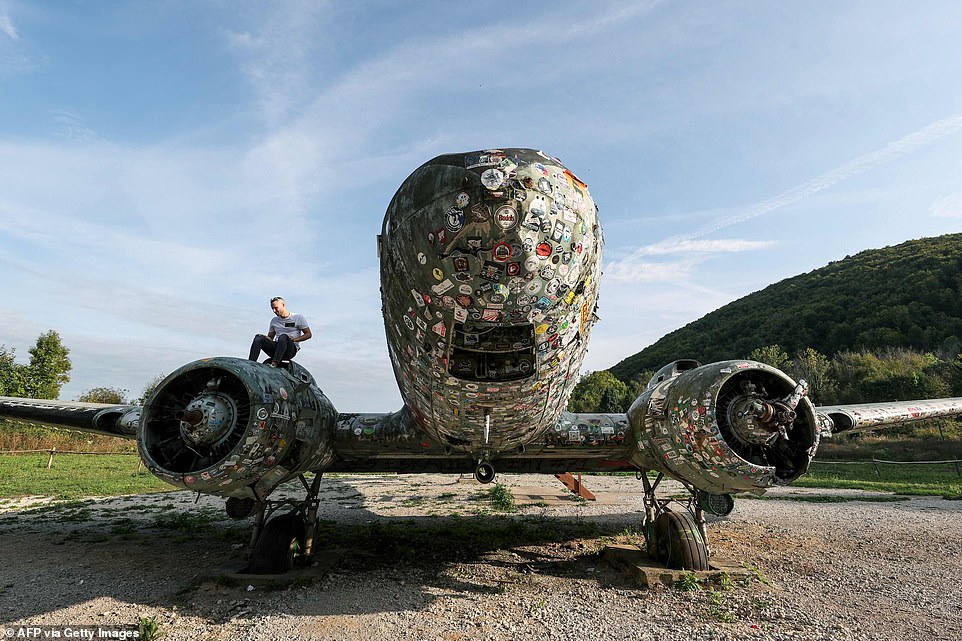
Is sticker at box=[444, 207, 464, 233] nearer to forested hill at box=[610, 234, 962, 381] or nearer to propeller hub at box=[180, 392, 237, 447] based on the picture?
propeller hub at box=[180, 392, 237, 447]

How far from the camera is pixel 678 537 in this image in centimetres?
731

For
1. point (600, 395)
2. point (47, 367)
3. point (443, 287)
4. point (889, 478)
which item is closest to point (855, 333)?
point (600, 395)

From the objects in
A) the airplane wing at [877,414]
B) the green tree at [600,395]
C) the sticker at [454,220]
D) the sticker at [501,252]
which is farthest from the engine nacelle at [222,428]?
the green tree at [600,395]

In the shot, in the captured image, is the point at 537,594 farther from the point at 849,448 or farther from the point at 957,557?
the point at 849,448

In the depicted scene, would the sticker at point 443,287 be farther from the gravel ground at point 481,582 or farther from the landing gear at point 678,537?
the landing gear at point 678,537

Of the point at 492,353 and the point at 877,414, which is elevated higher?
the point at 492,353

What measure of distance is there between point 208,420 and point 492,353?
10.4ft

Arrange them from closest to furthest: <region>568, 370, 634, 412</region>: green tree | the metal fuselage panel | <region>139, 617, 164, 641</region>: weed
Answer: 1. the metal fuselage panel
2. <region>139, 617, 164, 641</region>: weed
3. <region>568, 370, 634, 412</region>: green tree

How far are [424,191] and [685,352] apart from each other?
233 ft

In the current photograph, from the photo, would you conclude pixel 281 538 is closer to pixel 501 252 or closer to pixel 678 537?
pixel 678 537

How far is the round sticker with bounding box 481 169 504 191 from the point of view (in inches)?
130

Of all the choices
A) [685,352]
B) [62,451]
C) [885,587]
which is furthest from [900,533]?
[685,352]

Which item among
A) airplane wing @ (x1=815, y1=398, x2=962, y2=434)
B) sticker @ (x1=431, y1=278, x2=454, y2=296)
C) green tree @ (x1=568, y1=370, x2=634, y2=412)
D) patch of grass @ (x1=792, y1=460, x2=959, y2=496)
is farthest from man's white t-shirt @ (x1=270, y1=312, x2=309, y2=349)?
green tree @ (x1=568, y1=370, x2=634, y2=412)

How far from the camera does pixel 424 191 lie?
11.9 ft
